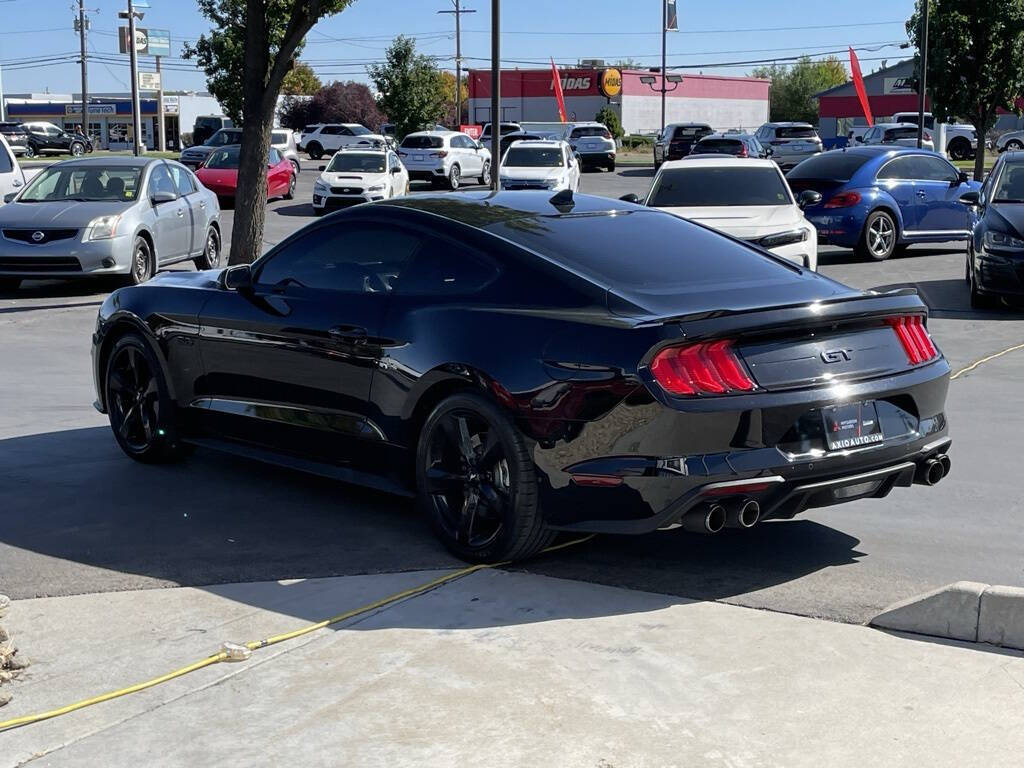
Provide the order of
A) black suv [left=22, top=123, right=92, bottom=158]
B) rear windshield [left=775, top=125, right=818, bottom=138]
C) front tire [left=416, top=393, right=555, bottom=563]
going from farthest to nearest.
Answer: black suv [left=22, top=123, right=92, bottom=158]
rear windshield [left=775, top=125, right=818, bottom=138]
front tire [left=416, top=393, right=555, bottom=563]

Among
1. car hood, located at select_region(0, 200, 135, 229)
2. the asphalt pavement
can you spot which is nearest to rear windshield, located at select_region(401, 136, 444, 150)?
car hood, located at select_region(0, 200, 135, 229)

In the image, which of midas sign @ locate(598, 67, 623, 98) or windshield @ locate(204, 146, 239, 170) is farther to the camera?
midas sign @ locate(598, 67, 623, 98)

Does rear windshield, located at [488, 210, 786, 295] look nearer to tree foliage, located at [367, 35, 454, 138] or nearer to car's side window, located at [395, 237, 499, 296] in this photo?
car's side window, located at [395, 237, 499, 296]

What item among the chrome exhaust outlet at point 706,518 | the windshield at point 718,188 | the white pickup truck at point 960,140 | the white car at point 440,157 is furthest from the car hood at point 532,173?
the chrome exhaust outlet at point 706,518

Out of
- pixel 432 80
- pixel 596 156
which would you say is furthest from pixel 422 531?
pixel 432 80

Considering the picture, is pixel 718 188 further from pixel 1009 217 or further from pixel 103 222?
pixel 103 222

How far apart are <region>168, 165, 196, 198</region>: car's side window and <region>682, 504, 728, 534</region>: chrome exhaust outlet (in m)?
13.7

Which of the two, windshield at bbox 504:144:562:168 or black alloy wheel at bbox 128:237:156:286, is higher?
windshield at bbox 504:144:562:168

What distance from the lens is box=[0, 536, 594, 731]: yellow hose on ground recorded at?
4309 mm

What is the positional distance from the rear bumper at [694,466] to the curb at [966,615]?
1.88 ft

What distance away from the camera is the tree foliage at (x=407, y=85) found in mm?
66500

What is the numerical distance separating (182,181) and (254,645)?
13.9 m

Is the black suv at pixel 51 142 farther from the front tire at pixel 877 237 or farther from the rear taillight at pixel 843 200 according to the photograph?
the front tire at pixel 877 237

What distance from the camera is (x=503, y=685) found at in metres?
4.51
